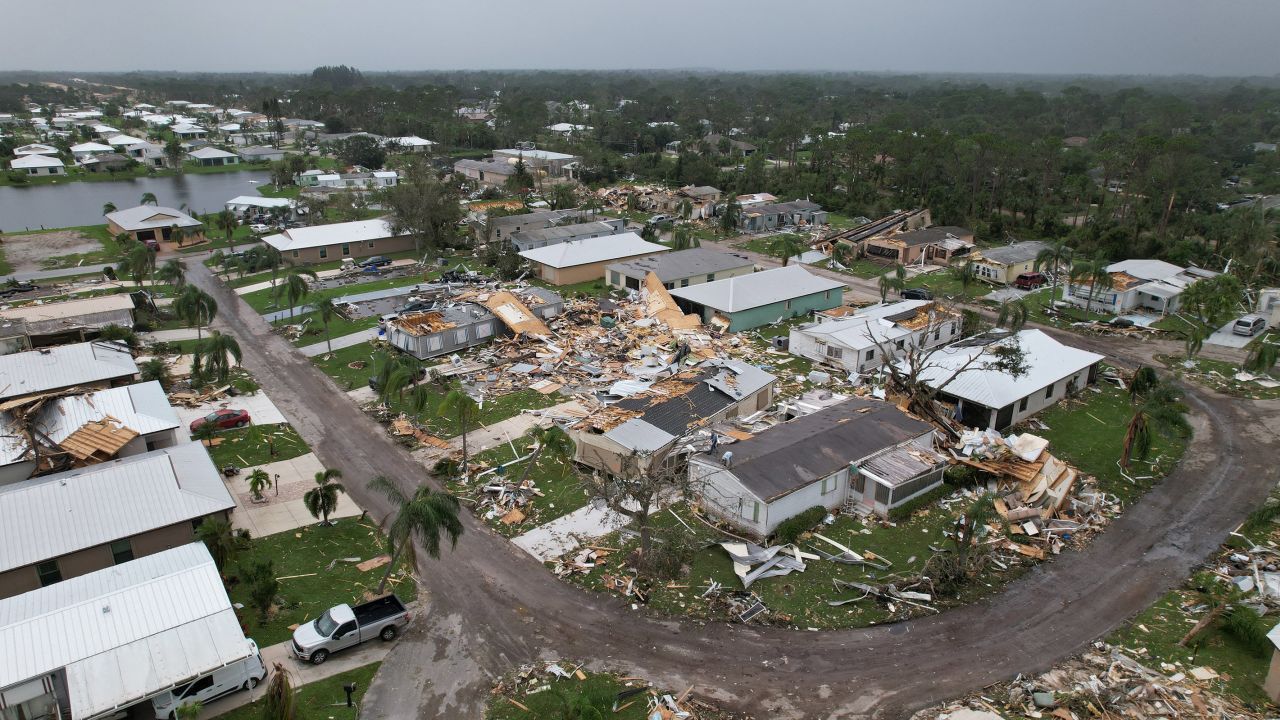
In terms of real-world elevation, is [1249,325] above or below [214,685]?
below

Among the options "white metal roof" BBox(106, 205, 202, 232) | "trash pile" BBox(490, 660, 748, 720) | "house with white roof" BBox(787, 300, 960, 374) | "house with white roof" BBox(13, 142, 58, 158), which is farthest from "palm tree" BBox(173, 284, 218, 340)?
"house with white roof" BBox(13, 142, 58, 158)

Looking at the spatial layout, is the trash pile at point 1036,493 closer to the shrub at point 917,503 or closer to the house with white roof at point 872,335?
the shrub at point 917,503

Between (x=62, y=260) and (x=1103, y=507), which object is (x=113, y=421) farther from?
(x=62, y=260)

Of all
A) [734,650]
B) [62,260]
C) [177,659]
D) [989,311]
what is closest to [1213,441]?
[989,311]

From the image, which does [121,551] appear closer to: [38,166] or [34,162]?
[38,166]

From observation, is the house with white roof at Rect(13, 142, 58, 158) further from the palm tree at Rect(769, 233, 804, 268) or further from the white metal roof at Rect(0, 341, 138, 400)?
the palm tree at Rect(769, 233, 804, 268)

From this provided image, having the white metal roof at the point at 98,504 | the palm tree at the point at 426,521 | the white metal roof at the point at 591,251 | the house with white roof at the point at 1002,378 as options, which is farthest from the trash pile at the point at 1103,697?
the white metal roof at the point at 591,251

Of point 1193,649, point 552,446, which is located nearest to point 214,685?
point 552,446
